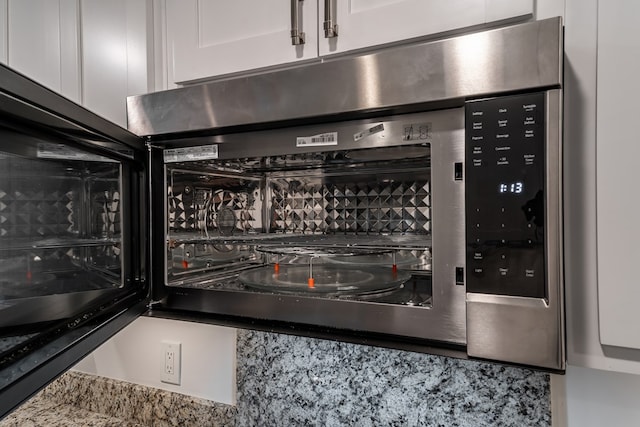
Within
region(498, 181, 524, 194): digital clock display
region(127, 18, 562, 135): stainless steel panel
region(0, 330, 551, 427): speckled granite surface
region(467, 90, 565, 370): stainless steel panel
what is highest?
region(127, 18, 562, 135): stainless steel panel

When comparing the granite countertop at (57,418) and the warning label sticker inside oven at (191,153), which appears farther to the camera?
the granite countertop at (57,418)

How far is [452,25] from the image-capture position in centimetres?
57

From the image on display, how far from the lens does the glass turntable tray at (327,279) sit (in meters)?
0.62

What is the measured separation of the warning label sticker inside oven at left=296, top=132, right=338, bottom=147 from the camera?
0.59 m

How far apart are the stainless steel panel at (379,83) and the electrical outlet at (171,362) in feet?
1.76

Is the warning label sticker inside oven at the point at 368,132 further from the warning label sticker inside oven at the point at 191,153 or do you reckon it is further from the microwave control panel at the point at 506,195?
the warning label sticker inside oven at the point at 191,153

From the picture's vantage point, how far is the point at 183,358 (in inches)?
36.8

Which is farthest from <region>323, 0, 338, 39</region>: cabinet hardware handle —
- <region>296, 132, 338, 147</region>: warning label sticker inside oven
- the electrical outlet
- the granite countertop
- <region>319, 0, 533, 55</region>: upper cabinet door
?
the granite countertop

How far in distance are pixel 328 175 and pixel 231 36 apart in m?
0.33

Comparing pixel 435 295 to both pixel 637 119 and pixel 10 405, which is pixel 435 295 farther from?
pixel 10 405

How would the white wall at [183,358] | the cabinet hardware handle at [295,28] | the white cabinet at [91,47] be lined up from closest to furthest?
the cabinet hardware handle at [295,28], the white cabinet at [91,47], the white wall at [183,358]

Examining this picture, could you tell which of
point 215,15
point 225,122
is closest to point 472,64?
point 225,122

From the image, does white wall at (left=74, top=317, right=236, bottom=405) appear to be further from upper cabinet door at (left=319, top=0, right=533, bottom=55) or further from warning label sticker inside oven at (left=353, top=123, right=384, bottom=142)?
upper cabinet door at (left=319, top=0, right=533, bottom=55)

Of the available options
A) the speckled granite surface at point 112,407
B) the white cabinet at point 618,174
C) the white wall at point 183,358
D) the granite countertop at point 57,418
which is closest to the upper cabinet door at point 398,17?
the white cabinet at point 618,174
